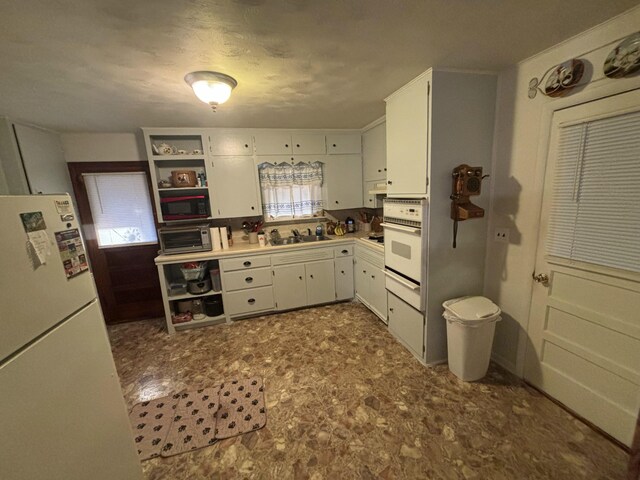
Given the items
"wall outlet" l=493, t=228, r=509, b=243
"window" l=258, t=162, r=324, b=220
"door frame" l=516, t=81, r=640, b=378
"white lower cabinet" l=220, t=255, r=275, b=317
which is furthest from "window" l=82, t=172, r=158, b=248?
"door frame" l=516, t=81, r=640, b=378

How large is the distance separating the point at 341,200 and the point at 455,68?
206 centimetres

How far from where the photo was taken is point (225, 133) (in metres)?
3.08

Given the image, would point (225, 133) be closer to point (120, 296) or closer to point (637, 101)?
point (120, 296)

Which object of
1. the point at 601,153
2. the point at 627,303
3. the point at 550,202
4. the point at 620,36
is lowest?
the point at 627,303

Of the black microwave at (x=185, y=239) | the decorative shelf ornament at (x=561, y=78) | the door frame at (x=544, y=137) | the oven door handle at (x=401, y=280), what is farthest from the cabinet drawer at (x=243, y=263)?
the decorative shelf ornament at (x=561, y=78)

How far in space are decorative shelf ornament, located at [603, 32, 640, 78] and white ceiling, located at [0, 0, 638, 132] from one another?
176mm

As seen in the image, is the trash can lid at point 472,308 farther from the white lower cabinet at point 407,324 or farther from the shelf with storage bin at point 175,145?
the shelf with storage bin at point 175,145

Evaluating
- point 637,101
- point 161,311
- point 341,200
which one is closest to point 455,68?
point 637,101

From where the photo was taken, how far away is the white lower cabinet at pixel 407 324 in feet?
7.20

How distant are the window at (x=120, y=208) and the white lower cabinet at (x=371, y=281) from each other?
9.01ft

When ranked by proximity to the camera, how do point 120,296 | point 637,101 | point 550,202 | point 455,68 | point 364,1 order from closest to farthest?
point 364,1
point 637,101
point 550,202
point 455,68
point 120,296

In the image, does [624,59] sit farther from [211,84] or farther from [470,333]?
[211,84]

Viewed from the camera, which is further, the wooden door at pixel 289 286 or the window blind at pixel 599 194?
the wooden door at pixel 289 286

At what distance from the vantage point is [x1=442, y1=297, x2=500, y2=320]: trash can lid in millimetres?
1858
